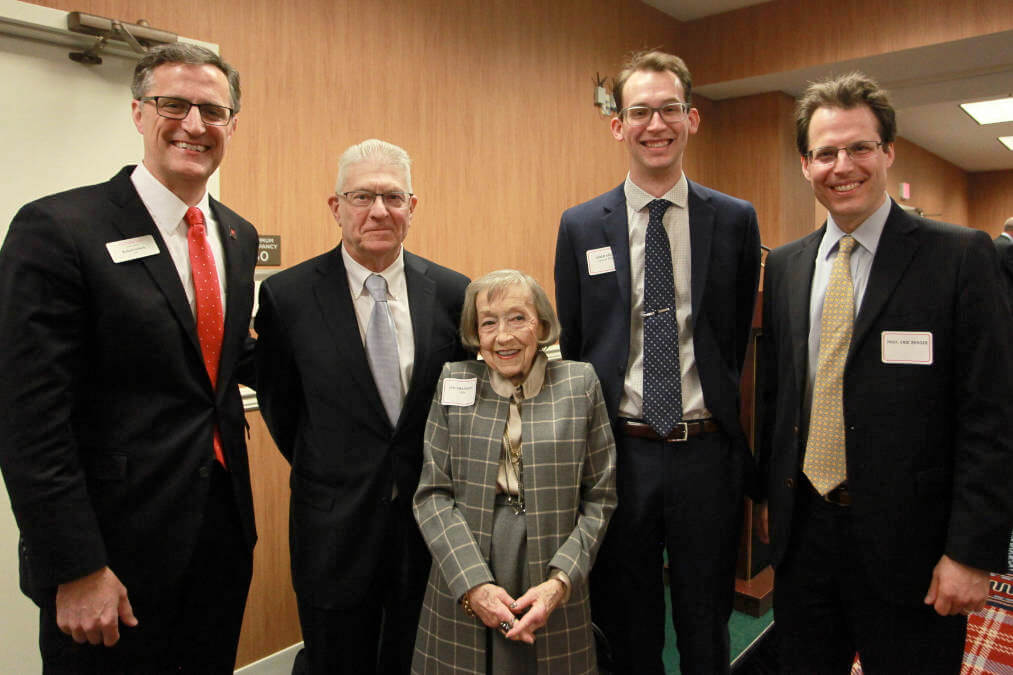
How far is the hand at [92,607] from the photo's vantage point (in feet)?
4.42

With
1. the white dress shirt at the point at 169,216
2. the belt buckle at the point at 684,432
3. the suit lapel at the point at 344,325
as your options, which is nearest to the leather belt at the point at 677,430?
the belt buckle at the point at 684,432

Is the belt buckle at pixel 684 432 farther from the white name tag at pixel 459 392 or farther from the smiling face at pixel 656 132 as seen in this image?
the smiling face at pixel 656 132

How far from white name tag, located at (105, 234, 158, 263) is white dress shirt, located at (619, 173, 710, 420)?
1.23 metres

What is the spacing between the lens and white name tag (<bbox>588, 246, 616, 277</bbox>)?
1904 millimetres

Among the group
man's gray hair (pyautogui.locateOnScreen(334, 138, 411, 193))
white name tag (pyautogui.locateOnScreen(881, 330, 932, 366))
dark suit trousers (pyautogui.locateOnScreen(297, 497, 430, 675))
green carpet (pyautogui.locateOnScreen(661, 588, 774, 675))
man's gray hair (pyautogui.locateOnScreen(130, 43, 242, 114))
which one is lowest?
green carpet (pyautogui.locateOnScreen(661, 588, 774, 675))

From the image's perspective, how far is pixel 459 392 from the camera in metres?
1.72

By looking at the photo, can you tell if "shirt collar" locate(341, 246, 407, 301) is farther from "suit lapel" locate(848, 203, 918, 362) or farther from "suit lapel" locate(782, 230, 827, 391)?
"suit lapel" locate(848, 203, 918, 362)

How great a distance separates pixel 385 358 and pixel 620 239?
2.45 ft

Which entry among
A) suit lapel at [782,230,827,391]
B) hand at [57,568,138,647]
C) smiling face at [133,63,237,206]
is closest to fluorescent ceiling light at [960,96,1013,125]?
suit lapel at [782,230,827,391]

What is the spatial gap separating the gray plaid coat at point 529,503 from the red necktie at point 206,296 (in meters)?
0.56

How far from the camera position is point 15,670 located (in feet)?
7.47

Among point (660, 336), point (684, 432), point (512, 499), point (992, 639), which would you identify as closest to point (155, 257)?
point (512, 499)

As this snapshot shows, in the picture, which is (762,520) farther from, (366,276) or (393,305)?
(366,276)

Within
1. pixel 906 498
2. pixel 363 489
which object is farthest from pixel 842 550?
pixel 363 489
